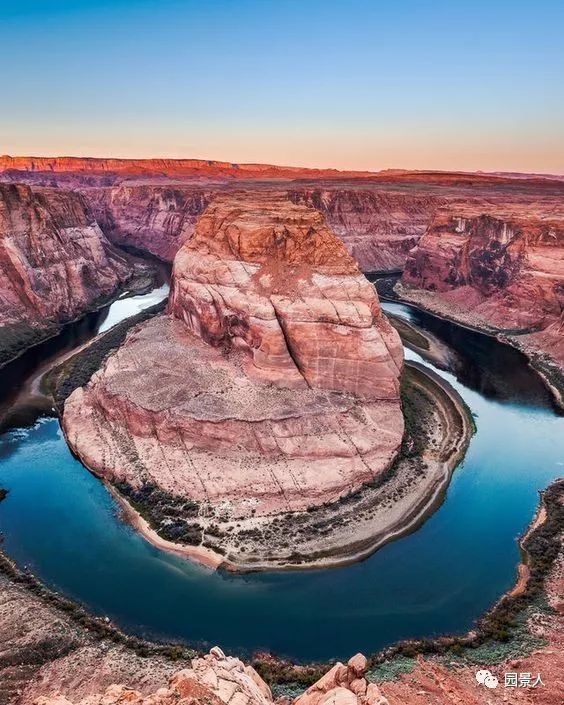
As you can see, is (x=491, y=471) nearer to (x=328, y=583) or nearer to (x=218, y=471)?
(x=328, y=583)

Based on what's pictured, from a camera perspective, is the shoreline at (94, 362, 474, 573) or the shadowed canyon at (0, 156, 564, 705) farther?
the shoreline at (94, 362, 474, 573)

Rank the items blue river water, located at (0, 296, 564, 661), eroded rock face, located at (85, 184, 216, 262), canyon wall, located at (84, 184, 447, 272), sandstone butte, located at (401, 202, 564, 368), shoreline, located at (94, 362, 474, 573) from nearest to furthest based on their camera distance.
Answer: blue river water, located at (0, 296, 564, 661) < shoreline, located at (94, 362, 474, 573) < sandstone butte, located at (401, 202, 564, 368) < canyon wall, located at (84, 184, 447, 272) < eroded rock face, located at (85, 184, 216, 262)

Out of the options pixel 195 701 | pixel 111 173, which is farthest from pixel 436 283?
pixel 111 173

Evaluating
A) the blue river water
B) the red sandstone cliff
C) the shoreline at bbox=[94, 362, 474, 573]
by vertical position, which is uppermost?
the red sandstone cliff

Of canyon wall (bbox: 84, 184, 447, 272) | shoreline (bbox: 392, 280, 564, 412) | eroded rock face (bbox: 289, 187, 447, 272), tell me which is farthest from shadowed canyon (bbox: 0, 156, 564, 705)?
canyon wall (bbox: 84, 184, 447, 272)

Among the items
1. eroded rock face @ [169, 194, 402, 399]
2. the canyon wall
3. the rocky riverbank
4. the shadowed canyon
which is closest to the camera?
the rocky riverbank

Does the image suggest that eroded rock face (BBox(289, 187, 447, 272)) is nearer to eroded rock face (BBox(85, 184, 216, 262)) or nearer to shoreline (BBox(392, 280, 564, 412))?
shoreline (BBox(392, 280, 564, 412))

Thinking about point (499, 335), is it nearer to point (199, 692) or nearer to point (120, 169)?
point (199, 692)

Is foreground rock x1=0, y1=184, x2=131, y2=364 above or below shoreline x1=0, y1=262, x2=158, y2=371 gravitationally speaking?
above
